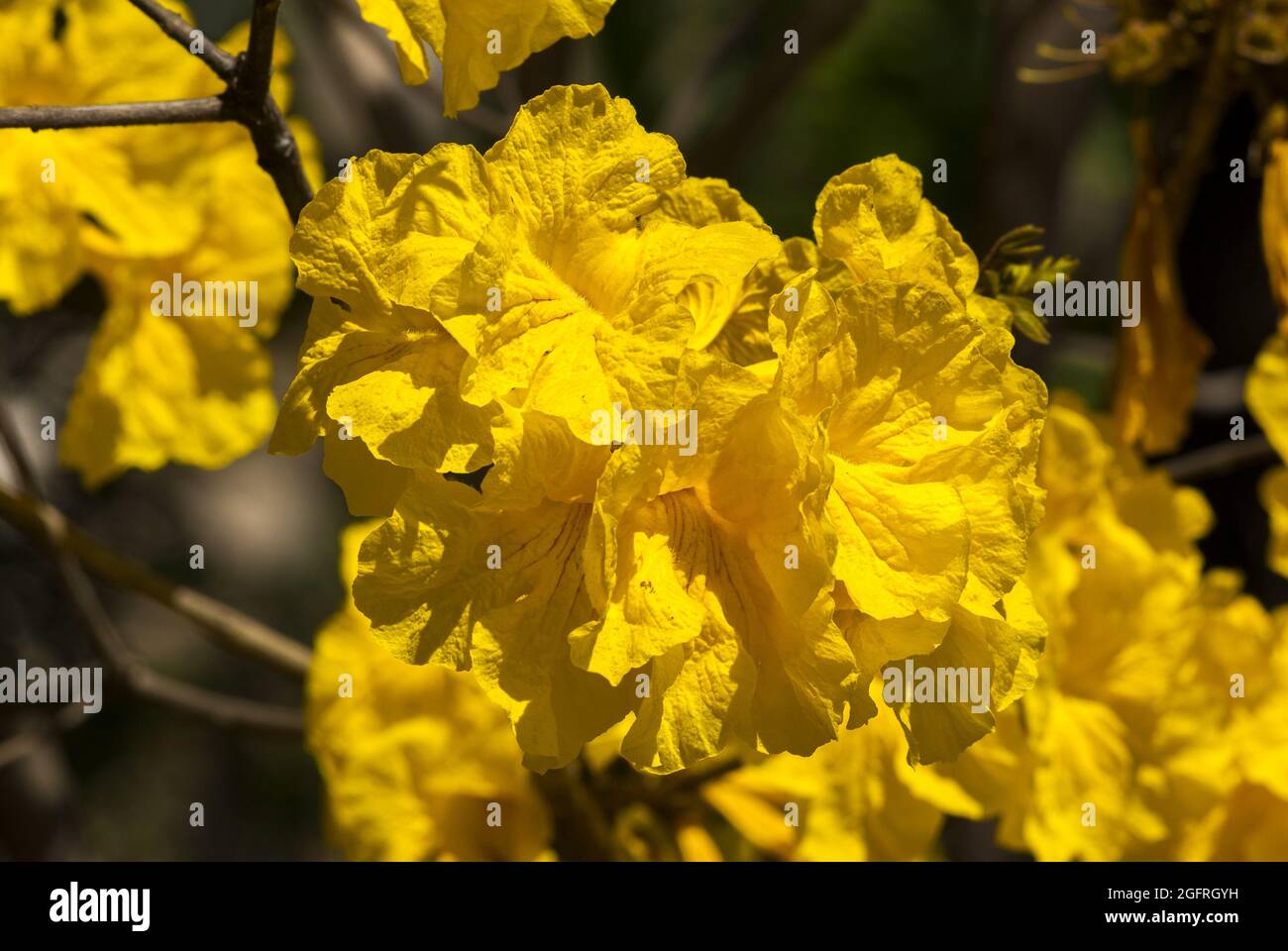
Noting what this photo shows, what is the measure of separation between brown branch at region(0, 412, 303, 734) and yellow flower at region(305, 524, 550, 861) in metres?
0.31

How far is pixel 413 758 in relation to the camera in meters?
1.20

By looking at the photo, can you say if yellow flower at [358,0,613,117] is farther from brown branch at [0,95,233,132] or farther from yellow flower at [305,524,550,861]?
yellow flower at [305,524,550,861]

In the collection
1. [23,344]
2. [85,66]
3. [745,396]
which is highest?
[23,344]

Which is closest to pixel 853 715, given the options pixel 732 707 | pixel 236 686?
pixel 732 707

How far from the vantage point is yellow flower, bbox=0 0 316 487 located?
4.12 feet

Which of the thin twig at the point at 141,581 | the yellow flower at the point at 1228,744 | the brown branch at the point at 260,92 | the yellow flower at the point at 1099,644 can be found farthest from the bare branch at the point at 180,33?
the yellow flower at the point at 1228,744

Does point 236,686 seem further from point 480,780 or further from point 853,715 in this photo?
point 853,715

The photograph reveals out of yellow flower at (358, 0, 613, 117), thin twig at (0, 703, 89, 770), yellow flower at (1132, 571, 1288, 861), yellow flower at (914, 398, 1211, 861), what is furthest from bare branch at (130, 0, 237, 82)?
yellow flower at (1132, 571, 1288, 861)

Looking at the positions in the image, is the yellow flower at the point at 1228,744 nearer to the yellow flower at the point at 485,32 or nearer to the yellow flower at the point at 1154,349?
the yellow flower at the point at 1154,349

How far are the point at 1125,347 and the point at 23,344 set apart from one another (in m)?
2.42

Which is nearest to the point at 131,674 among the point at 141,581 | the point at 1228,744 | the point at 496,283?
the point at 141,581

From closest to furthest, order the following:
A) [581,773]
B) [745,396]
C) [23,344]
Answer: [745,396]
[581,773]
[23,344]
